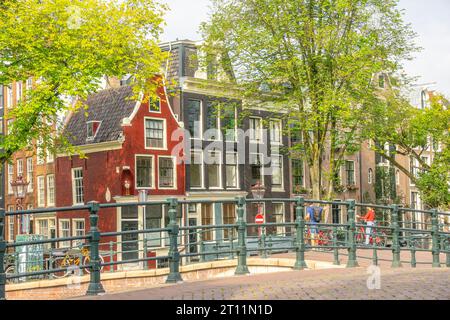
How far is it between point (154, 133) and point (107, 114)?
2.54 m

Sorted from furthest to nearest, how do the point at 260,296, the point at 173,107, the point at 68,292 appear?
1. the point at 173,107
2. the point at 68,292
3. the point at 260,296

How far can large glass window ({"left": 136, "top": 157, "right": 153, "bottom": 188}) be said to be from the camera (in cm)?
3353

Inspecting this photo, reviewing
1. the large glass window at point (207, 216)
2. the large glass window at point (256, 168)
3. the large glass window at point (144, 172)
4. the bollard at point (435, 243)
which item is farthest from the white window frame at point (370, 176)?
the bollard at point (435, 243)

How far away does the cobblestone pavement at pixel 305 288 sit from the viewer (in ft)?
27.3

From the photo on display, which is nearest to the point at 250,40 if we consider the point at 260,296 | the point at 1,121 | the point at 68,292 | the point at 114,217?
the point at 114,217

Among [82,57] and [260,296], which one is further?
[82,57]

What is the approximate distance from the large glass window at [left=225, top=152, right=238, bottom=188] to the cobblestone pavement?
26359mm

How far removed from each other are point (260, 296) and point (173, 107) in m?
28.1

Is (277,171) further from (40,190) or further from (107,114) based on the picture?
(40,190)

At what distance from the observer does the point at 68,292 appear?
19438mm

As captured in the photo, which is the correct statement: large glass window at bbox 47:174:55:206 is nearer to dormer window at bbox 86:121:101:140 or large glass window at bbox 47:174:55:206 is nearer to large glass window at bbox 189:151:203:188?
dormer window at bbox 86:121:101:140

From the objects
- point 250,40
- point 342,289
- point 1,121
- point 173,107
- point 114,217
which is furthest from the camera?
point 1,121

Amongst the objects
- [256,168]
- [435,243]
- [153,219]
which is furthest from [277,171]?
[435,243]
